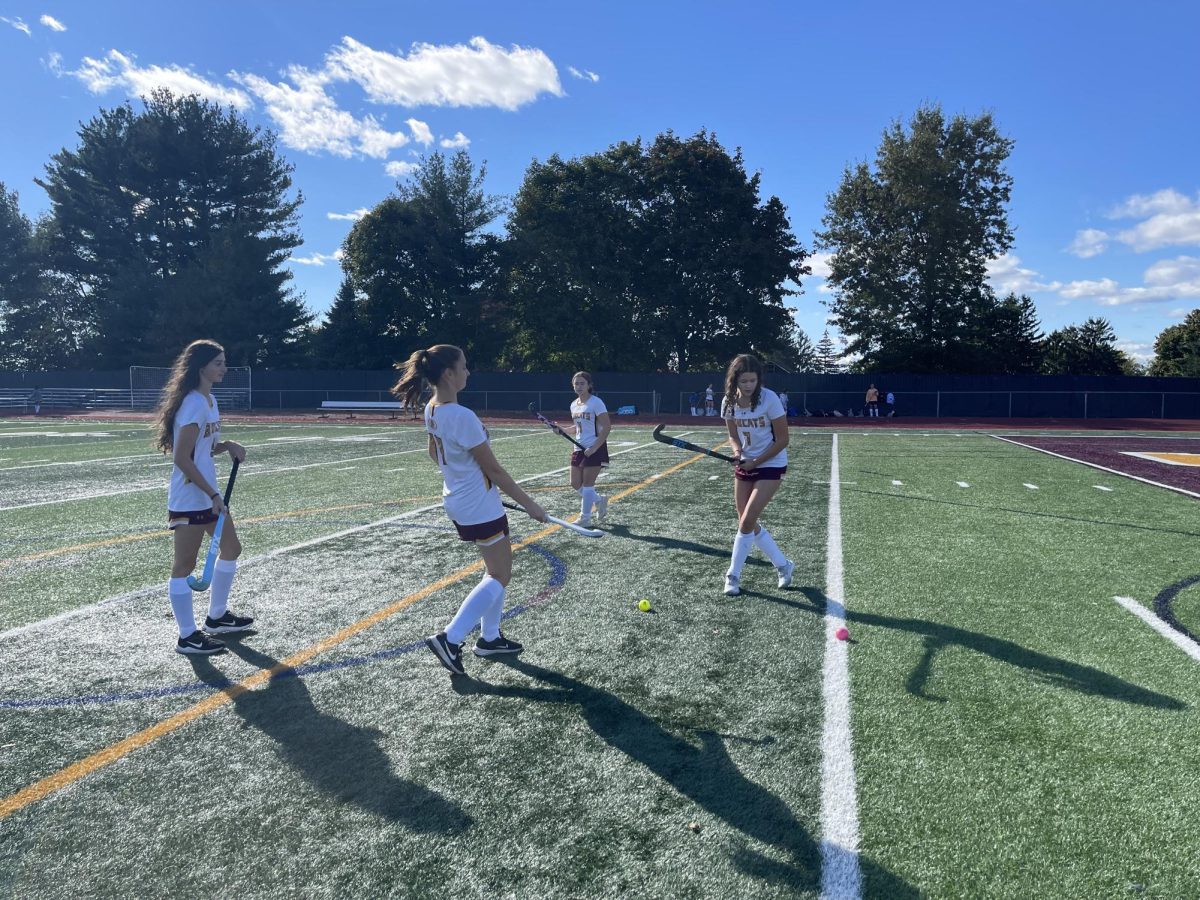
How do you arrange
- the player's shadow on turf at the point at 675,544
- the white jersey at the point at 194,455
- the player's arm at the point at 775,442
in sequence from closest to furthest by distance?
the white jersey at the point at 194,455 < the player's arm at the point at 775,442 < the player's shadow on turf at the point at 675,544

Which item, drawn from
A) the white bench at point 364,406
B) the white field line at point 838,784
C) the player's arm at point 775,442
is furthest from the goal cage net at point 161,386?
the white field line at point 838,784

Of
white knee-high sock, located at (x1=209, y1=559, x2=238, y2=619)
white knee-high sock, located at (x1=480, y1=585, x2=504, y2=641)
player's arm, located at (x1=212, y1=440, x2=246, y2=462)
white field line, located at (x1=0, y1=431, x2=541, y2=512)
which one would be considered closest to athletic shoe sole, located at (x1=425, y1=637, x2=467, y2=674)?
white knee-high sock, located at (x1=480, y1=585, x2=504, y2=641)

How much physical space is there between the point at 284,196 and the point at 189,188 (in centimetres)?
678

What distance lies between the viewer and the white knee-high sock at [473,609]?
4.82m

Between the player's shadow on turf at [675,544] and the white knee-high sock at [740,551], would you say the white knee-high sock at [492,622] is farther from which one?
the player's shadow on turf at [675,544]

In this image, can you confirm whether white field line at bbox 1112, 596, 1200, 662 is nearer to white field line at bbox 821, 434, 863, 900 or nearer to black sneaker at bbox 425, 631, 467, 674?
white field line at bbox 821, 434, 863, 900

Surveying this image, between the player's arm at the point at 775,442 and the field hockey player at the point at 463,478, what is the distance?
2.65 metres

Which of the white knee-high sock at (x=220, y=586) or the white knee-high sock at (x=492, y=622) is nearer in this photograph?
the white knee-high sock at (x=492, y=622)

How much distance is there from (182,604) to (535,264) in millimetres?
46825

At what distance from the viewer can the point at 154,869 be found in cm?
299

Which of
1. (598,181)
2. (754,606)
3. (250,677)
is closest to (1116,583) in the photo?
(754,606)

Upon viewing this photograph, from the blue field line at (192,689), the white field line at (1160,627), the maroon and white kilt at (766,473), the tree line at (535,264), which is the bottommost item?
the blue field line at (192,689)

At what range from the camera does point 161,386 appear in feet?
153

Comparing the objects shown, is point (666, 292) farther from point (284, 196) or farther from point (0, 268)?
point (0, 268)
